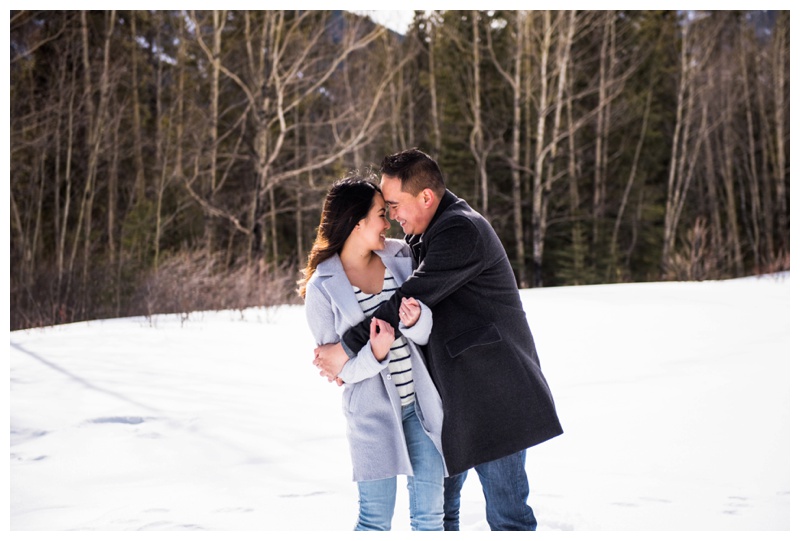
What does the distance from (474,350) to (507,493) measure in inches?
18.3

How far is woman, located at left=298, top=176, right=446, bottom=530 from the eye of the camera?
2399 mm

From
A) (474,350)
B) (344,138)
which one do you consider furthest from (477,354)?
(344,138)

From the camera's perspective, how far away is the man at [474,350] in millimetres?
2424

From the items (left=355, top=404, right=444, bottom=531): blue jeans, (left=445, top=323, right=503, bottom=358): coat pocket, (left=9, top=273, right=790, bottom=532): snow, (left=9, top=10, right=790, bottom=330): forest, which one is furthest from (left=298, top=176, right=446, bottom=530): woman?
(left=9, top=10, right=790, bottom=330): forest

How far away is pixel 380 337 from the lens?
7.54ft

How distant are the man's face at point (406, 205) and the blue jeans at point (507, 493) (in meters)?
0.80

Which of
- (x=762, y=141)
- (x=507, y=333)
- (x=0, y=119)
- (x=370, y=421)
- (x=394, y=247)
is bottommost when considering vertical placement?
(x=370, y=421)

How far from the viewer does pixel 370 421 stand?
243 cm

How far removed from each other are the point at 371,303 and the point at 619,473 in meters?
1.94

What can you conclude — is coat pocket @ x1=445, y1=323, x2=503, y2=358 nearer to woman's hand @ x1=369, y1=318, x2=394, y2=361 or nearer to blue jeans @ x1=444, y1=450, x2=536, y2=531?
woman's hand @ x1=369, y1=318, x2=394, y2=361

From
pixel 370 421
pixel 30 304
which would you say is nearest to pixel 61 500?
pixel 370 421

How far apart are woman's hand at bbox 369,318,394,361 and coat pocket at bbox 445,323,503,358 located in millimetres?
241

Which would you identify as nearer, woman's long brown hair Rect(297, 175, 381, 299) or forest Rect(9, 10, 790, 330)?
woman's long brown hair Rect(297, 175, 381, 299)

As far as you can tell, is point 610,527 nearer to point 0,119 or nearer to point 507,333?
point 507,333
